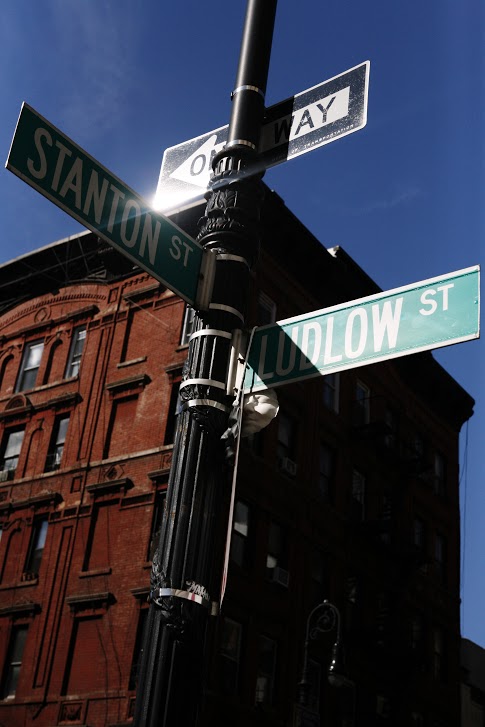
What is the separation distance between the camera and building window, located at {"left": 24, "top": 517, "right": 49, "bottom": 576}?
26734 millimetres

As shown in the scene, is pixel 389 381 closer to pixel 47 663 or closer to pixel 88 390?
pixel 88 390

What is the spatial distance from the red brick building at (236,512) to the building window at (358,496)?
11 centimetres

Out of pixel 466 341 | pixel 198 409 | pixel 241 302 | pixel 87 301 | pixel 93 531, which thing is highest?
pixel 87 301

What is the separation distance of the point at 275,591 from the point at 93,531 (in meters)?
5.45

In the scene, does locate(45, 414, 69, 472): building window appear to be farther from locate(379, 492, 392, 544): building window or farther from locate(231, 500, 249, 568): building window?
locate(379, 492, 392, 544): building window

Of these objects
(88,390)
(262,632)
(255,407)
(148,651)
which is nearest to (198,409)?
(255,407)

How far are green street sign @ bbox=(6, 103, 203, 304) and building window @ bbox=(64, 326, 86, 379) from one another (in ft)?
80.7

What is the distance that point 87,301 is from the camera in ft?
100

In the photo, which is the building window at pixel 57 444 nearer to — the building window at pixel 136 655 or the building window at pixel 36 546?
the building window at pixel 36 546

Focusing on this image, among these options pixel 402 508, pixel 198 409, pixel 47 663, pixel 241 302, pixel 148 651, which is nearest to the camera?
pixel 148 651

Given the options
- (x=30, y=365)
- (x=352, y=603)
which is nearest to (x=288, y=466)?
(x=352, y=603)

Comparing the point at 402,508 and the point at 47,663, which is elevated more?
the point at 402,508

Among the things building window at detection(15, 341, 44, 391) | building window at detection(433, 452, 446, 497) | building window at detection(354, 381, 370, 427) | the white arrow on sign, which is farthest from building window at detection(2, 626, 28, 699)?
the white arrow on sign

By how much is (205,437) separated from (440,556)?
3263cm
